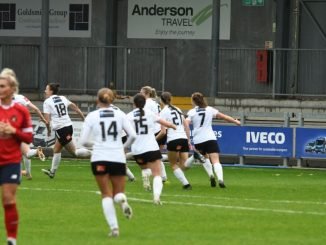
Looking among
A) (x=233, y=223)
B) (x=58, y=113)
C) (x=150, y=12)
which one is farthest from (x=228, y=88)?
(x=233, y=223)

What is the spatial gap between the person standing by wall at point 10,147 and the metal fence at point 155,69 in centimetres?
2252

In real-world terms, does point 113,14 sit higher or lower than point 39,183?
higher

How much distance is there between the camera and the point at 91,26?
41.3 metres

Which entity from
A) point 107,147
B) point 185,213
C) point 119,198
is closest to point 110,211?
point 119,198

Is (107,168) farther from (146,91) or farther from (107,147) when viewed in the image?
(146,91)

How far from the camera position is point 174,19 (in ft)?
132

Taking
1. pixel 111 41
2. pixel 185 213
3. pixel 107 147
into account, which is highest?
pixel 111 41

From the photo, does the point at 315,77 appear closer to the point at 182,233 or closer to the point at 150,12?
the point at 150,12

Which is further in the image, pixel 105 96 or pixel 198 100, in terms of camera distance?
pixel 198 100

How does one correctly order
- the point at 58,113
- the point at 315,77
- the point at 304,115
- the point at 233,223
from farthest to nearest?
1. the point at 315,77
2. the point at 304,115
3. the point at 58,113
4. the point at 233,223

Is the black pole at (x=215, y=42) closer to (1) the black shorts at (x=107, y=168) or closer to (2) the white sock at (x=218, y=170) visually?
(2) the white sock at (x=218, y=170)

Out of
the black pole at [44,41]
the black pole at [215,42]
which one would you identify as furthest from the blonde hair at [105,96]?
the black pole at [44,41]

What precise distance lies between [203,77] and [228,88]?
5.07 feet

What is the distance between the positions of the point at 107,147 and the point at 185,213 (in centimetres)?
330
